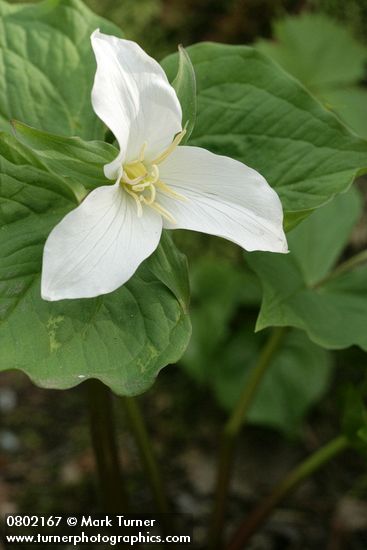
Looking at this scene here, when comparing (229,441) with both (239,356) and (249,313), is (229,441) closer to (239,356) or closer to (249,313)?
(239,356)

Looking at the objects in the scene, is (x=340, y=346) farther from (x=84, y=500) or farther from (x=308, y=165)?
(x=84, y=500)

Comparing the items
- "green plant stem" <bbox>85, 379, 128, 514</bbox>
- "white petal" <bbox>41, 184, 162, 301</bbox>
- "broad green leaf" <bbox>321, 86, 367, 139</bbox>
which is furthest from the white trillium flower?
"broad green leaf" <bbox>321, 86, 367, 139</bbox>

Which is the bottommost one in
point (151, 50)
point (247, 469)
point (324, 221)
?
point (247, 469)

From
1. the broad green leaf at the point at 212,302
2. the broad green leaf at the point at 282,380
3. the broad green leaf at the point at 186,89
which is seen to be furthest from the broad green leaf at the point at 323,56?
the broad green leaf at the point at 186,89

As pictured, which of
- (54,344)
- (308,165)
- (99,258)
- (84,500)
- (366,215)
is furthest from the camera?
(366,215)

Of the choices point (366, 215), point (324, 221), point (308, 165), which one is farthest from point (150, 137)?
point (366, 215)

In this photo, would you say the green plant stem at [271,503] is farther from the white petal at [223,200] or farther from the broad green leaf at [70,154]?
the broad green leaf at [70,154]

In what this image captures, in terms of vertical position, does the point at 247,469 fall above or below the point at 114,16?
below
